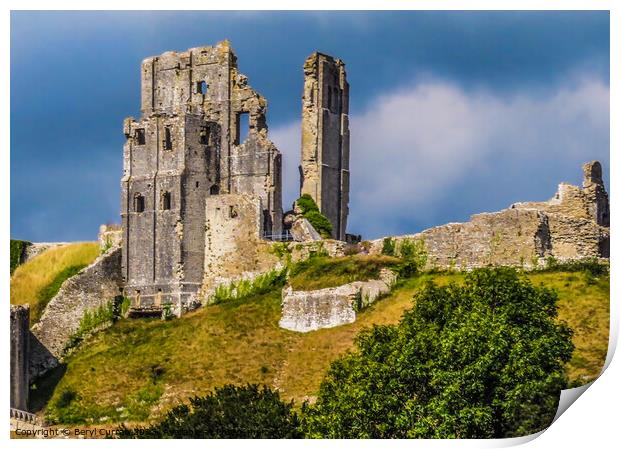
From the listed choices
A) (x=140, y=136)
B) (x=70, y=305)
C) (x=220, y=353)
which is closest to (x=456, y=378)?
(x=220, y=353)

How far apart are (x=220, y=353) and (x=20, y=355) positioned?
6.92m

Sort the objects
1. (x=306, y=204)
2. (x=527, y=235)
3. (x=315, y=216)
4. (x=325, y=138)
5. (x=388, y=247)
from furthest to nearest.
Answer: (x=325, y=138) → (x=306, y=204) → (x=315, y=216) → (x=388, y=247) → (x=527, y=235)

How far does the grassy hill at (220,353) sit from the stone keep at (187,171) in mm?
2984

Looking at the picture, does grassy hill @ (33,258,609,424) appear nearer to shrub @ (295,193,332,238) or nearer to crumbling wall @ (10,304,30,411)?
crumbling wall @ (10,304,30,411)

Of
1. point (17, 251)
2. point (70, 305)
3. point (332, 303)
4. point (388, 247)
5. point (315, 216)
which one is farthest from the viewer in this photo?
point (17, 251)

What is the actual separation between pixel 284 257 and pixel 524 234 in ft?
31.3

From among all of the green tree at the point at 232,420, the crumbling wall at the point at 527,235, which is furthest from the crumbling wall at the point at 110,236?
the green tree at the point at 232,420

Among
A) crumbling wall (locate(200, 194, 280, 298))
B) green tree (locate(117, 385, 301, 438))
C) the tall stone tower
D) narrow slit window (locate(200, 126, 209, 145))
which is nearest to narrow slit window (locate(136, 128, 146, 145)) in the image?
narrow slit window (locate(200, 126, 209, 145))

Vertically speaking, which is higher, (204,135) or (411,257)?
(204,135)

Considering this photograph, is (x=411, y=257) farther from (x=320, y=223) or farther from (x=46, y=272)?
(x=46, y=272)

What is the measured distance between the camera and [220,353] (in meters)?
61.8

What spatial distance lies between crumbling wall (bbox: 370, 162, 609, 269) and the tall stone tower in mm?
10027

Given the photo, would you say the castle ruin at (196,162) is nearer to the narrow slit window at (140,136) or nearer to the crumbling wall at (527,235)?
the narrow slit window at (140,136)

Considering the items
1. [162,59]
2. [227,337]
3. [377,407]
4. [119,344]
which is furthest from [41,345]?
[377,407]
